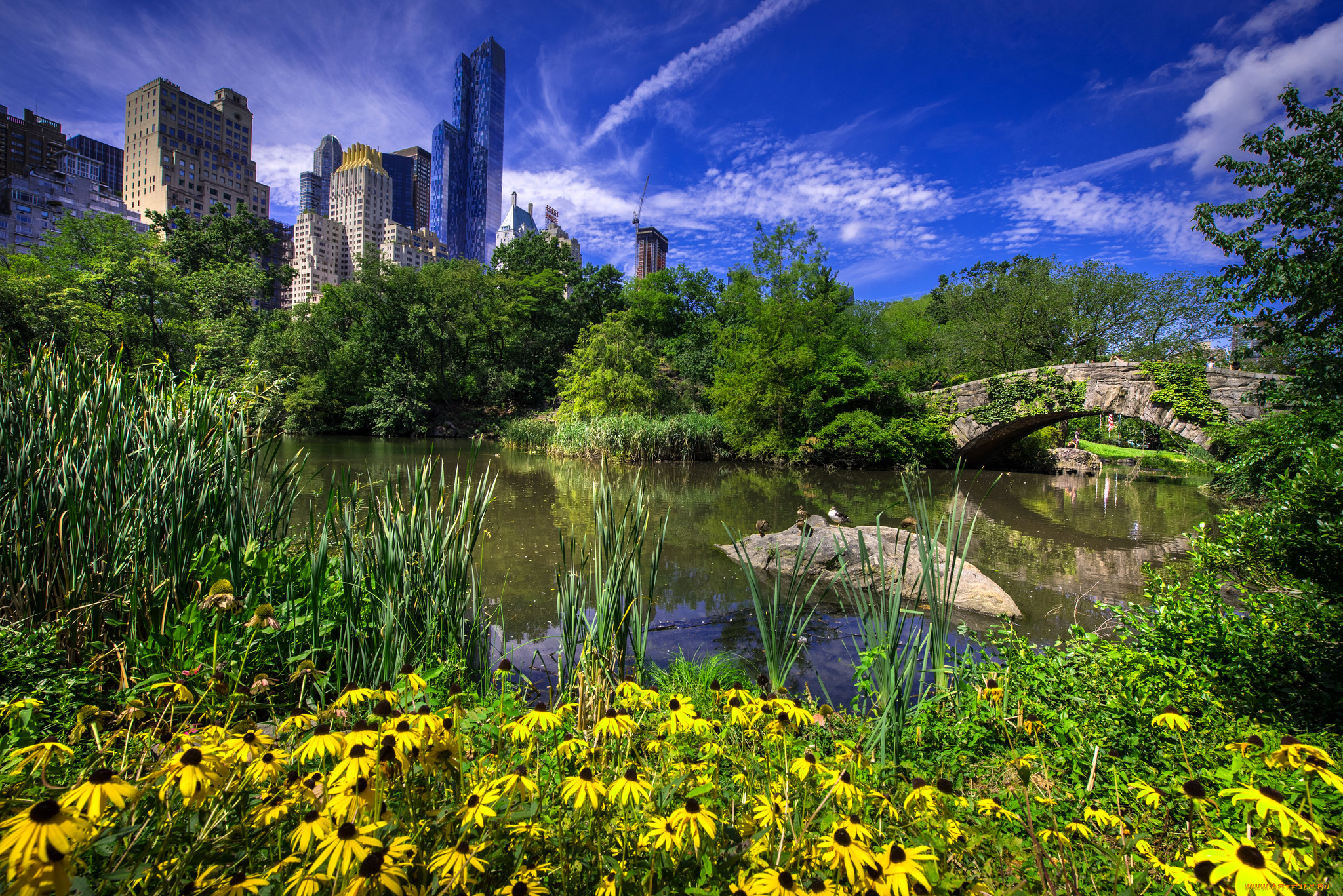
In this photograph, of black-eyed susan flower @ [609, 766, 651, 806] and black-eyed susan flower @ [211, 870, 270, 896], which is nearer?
black-eyed susan flower @ [211, 870, 270, 896]

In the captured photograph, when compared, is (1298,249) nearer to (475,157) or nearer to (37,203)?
(37,203)

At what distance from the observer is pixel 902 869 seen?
0.86 metres

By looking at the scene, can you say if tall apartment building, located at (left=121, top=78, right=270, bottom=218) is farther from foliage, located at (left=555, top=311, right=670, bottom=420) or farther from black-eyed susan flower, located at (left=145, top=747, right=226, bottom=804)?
black-eyed susan flower, located at (left=145, top=747, right=226, bottom=804)

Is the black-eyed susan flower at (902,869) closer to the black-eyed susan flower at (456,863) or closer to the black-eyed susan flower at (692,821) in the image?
the black-eyed susan flower at (692,821)

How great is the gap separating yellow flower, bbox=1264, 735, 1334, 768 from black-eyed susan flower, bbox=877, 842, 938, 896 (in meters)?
0.81

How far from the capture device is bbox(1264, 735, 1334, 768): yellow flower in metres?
1.14

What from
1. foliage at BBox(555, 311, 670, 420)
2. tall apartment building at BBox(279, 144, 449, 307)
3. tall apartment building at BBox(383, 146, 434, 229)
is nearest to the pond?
foliage at BBox(555, 311, 670, 420)

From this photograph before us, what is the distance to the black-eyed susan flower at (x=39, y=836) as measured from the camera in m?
0.65

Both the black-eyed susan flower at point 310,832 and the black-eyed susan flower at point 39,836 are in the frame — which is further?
the black-eyed susan flower at point 310,832

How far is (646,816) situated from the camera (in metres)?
1.12

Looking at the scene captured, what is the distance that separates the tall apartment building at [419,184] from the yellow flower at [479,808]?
15978cm

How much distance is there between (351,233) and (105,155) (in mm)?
40566

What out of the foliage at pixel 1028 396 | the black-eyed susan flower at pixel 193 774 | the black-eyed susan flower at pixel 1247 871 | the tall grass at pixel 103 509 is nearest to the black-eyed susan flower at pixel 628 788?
the black-eyed susan flower at pixel 193 774

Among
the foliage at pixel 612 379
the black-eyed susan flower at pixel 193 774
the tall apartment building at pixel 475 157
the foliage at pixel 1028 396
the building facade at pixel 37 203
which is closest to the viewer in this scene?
the black-eyed susan flower at pixel 193 774
